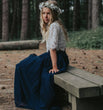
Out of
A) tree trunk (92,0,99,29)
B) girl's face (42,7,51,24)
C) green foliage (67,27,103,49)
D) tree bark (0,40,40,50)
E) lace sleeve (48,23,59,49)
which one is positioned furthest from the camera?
tree trunk (92,0,99,29)

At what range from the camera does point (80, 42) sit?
1266cm

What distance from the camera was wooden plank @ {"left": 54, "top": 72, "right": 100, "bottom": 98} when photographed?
278 centimetres

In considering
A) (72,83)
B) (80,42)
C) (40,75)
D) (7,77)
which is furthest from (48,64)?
(80,42)

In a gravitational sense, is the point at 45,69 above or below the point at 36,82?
above

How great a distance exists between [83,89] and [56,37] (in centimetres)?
120

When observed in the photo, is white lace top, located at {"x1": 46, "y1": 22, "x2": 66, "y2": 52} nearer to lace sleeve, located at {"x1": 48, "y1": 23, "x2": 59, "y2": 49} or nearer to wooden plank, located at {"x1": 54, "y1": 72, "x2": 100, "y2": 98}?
lace sleeve, located at {"x1": 48, "y1": 23, "x2": 59, "y2": 49}

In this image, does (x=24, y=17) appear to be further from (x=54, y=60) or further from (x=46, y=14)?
(x=54, y=60)

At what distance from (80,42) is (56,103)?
30.1 feet

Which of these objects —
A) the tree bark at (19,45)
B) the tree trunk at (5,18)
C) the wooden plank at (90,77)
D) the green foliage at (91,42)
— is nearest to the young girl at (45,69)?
the wooden plank at (90,77)

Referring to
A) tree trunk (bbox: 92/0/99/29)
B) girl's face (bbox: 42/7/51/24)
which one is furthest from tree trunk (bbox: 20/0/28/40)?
girl's face (bbox: 42/7/51/24)

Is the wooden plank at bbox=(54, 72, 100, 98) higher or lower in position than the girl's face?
lower

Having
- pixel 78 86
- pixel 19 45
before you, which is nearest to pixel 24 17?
pixel 19 45

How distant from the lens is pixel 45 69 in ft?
12.2

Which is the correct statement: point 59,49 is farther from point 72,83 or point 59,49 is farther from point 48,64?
point 72,83
